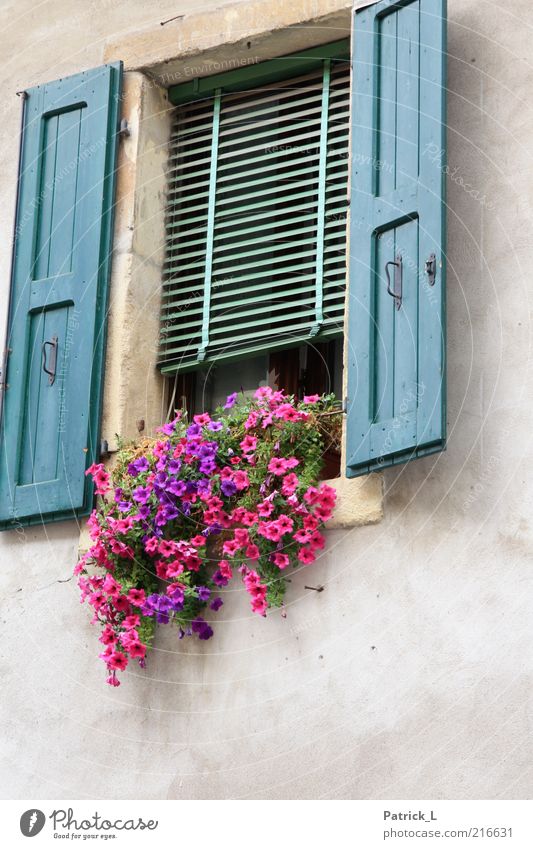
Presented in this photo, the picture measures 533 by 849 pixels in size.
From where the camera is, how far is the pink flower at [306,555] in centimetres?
523

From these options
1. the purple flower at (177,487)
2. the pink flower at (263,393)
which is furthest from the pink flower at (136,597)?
the pink flower at (263,393)

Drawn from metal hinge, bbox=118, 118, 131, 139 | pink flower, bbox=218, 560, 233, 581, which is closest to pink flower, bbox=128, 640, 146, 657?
pink flower, bbox=218, 560, 233, 581

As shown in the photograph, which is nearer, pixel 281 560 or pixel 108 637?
pixel 281 560

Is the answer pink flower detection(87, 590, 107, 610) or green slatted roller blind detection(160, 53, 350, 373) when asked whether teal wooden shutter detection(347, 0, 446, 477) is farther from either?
pink flower detection(87, 590, 107, 610)

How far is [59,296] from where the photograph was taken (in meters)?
6.18

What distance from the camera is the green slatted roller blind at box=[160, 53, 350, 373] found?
19.5ft

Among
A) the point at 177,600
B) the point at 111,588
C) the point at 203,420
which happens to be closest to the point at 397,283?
the point at 203,420

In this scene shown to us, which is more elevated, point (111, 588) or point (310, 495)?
point (310, 495)

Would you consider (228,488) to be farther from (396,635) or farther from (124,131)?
(124,131)

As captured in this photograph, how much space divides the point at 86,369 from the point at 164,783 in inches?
63.1

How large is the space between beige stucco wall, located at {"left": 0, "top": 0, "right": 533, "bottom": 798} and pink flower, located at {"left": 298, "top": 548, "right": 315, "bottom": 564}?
105mm

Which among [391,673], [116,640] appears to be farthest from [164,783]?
[391,673]

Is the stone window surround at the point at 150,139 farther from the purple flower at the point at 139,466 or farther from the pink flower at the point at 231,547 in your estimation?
the pink flower at the point at 231,547

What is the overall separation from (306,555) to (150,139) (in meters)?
2.07
